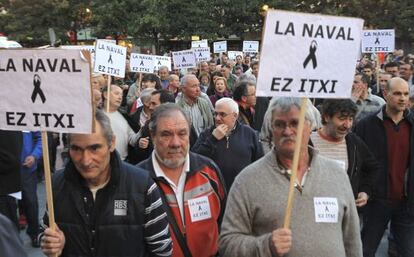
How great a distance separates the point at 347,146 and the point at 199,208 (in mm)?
1669

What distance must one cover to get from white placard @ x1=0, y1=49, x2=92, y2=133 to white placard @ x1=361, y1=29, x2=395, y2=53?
9.79m

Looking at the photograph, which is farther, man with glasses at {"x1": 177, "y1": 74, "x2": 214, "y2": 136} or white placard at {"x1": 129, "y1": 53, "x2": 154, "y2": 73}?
white placard at {"x1": 129, "y1": 53, "x2": 154, "y2": 73}

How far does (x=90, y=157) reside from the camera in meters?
2.60

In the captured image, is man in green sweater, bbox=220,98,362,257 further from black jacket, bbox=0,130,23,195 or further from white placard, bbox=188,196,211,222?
black jacket, bbox=0,130,23,195

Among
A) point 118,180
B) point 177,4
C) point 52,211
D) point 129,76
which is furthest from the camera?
point 177,4

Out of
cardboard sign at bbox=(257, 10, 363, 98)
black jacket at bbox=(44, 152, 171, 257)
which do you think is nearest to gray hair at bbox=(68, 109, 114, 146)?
black jacket at bbox=(44, 152, 171, 257)

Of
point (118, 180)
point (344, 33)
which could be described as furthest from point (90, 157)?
point (344, 33)

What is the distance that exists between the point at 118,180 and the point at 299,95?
1023 millimetres

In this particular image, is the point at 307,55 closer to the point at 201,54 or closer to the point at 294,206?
the point at 294,206

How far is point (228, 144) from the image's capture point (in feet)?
15.9

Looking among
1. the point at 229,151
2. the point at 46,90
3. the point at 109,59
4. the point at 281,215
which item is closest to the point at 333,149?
the point at 229,151

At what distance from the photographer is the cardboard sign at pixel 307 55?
8.08ft

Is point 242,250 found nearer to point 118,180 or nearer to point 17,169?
point 118,180

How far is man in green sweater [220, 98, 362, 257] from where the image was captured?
2.56m
